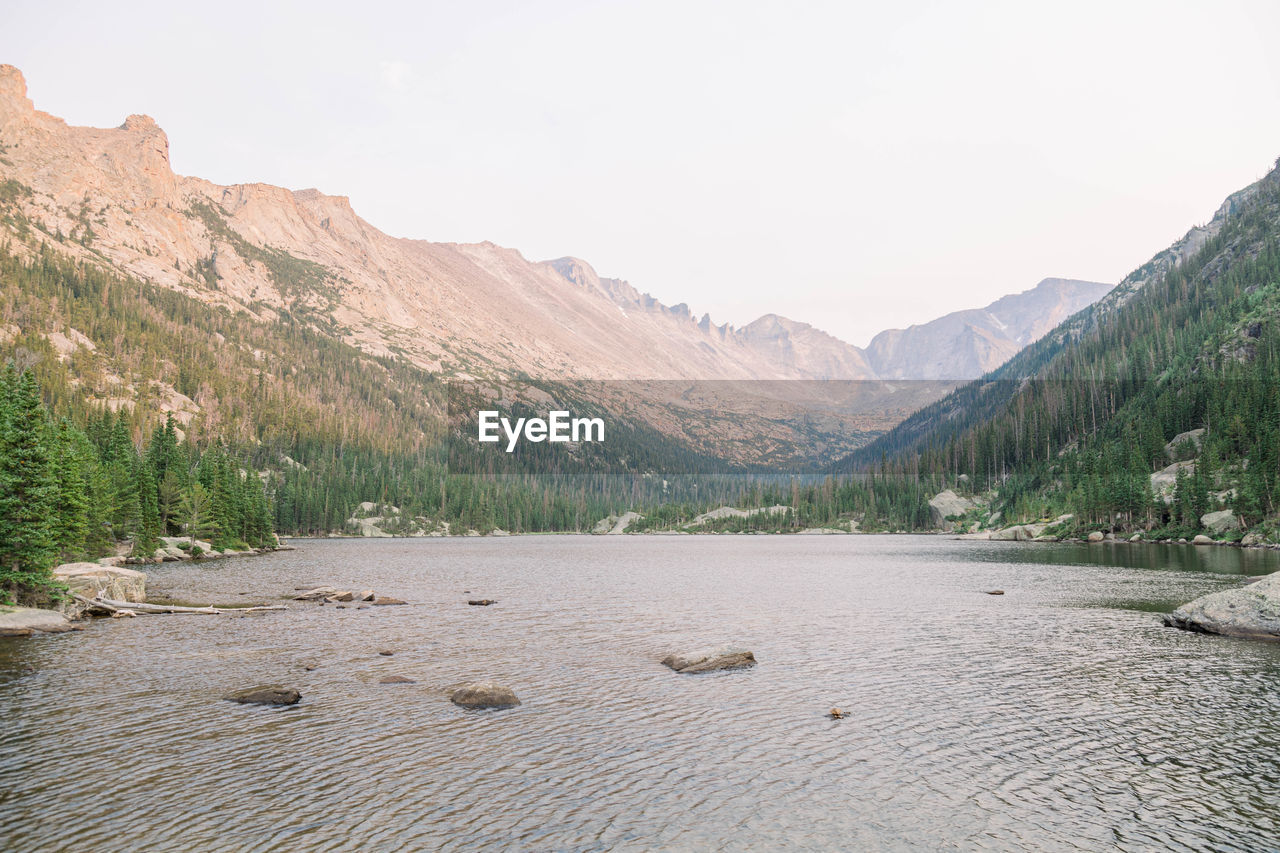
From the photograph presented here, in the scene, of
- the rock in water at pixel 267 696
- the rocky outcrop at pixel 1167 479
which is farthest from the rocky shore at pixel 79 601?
the rocky outcrop at pixel 1167 479

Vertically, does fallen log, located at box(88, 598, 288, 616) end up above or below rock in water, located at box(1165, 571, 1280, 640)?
below

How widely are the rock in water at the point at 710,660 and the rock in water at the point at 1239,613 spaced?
29.0 metres

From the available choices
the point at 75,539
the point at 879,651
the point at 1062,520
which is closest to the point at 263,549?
the point at 75,539

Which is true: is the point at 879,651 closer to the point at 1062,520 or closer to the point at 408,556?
the point at 408,556

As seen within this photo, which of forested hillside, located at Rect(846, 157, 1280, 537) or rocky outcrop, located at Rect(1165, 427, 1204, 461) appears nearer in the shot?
forested hillside, located at Rect(846, 157, 1280, 537)

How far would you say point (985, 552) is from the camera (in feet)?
415

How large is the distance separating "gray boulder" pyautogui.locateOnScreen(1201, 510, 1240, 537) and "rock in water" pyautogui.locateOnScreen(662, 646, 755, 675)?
113348mm

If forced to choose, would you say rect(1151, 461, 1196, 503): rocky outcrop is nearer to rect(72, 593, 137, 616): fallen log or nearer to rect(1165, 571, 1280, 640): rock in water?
rect(1165, 571, 1280, 640): rock in water

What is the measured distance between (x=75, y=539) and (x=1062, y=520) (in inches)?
6649

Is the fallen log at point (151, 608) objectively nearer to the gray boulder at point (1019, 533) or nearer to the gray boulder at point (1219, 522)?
the gray boulder at point (1219, 522)

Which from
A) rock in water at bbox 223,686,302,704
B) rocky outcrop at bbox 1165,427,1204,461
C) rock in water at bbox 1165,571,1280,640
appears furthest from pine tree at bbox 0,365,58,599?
rocky outcrop at bbox 1165,427,1204,461

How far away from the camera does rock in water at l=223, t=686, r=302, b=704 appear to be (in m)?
28.9

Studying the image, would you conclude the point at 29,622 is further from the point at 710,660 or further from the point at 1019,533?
the point at 1019,533

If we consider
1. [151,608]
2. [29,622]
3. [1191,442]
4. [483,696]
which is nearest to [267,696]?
[483,696]
